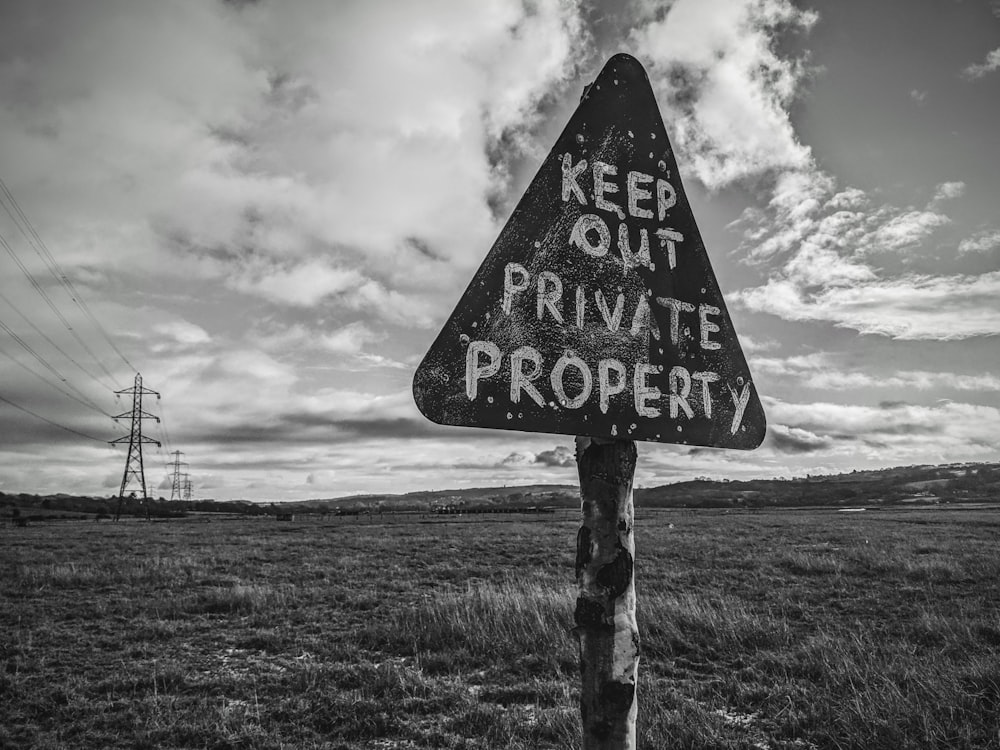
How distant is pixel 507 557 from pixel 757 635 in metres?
13.4

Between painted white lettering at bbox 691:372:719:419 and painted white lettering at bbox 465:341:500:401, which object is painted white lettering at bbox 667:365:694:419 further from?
painted white lettering at bbox 465:341:500:401

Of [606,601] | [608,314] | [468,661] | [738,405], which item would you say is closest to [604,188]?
[608,314]

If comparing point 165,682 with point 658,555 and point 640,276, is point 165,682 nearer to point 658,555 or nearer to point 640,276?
point 640,276

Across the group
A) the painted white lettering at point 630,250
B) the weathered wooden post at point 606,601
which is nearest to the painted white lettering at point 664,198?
the painted white lettering at point 630,250

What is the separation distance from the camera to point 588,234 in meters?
1.73

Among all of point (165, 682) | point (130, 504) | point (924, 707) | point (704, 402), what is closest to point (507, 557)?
point (165, 682)

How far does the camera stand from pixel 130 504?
301ft

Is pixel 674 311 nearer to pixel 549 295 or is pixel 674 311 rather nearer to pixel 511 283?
pixel 549 295

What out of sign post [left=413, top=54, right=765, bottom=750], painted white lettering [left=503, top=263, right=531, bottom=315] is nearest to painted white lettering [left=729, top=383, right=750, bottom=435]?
sign post [left=413, top=54, right=765, bottom=750]

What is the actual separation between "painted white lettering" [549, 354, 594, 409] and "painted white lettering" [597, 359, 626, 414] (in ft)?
0.10

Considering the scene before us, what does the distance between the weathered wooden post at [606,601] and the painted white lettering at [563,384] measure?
0.23 m

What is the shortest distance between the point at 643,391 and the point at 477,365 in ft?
1.58

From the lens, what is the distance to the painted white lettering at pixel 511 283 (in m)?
1.59

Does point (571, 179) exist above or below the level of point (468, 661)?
above
